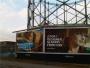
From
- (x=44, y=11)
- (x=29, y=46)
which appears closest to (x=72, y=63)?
(x=29, y=46)

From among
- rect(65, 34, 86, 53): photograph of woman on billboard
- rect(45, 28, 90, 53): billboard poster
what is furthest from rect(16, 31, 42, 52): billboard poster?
rect(65, 34, 86, 53): photograph of woman on billboard

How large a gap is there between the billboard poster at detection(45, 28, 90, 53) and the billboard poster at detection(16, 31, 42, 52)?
3.93 ft

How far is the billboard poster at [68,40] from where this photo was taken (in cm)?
3344

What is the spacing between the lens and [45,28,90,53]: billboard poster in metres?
33.4

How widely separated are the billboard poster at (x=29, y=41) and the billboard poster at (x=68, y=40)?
1.20 meters

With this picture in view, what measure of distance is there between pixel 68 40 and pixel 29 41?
511 cm

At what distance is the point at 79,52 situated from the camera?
33656 millimetres

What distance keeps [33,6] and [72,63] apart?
11.3m

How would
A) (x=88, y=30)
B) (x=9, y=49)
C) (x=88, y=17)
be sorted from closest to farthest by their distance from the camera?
(x=88, y=30), (x=88, y=17), (x=9, y=49)

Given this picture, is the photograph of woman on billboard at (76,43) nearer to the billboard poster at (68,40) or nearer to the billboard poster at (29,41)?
the billboard poster at (68,40)

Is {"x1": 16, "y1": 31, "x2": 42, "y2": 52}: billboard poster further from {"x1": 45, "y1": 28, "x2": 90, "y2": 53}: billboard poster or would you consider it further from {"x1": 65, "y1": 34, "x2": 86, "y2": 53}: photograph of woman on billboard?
{"x1": 65, "y1": 34, "x2": 86, "y2": 53}: photograph of woman on billboard

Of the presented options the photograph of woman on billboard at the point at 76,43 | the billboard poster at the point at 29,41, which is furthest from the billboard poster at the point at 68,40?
the billboard poster at the point at 29,41

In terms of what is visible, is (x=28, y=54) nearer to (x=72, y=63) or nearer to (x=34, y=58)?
(x=34, y=58)

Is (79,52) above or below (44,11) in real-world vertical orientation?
below
